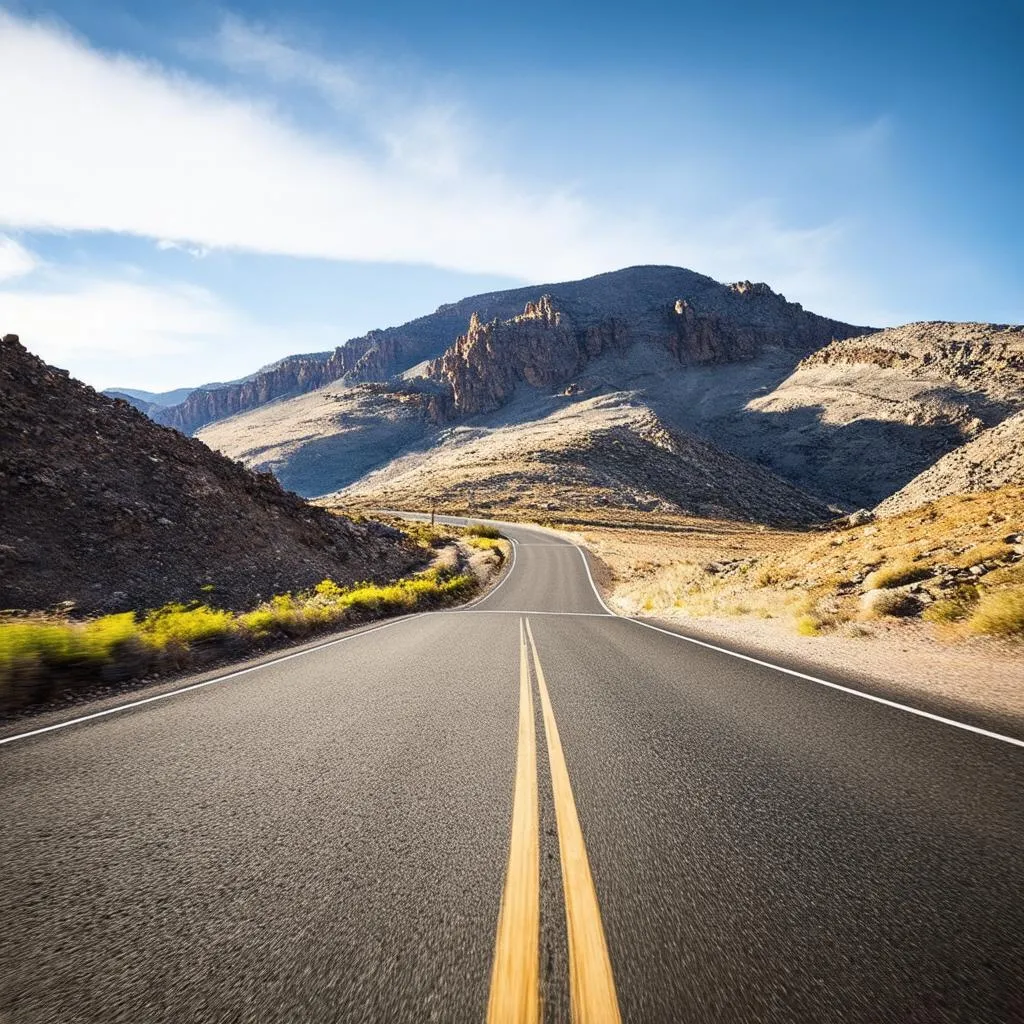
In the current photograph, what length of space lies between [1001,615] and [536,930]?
355 inches

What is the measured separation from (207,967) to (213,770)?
226 cm

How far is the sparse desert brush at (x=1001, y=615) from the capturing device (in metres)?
7.45

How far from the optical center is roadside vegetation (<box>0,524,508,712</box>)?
6282 millimetres

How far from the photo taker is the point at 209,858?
2.61 metres

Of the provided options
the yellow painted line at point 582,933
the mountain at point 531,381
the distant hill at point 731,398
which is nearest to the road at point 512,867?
the yellow painted line at point 582,933

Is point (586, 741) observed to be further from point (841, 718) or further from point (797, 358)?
point (797, 358)

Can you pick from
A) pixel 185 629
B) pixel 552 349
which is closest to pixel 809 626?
pixel 185 629

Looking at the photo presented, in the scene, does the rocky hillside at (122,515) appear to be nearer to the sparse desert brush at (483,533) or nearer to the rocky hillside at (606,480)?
the sparse desert brush at (483,533)

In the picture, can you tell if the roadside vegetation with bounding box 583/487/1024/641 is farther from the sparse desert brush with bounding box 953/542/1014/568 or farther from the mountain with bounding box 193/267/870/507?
the mountain with bounding box 193/267/870/507

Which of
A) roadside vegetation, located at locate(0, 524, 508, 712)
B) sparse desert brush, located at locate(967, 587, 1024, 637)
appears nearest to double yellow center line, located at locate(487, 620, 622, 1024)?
roadside vegetation, located at locate(0, 524, 508, 712)

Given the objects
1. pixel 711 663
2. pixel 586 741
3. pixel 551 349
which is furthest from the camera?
pixel 551 349

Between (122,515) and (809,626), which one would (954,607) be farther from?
(122,515)

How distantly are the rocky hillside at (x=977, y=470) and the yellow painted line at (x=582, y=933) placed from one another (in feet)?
74.8

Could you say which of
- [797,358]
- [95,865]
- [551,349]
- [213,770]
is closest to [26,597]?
[213,770]
